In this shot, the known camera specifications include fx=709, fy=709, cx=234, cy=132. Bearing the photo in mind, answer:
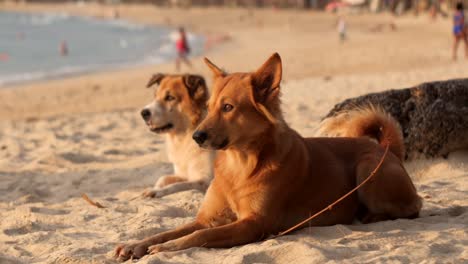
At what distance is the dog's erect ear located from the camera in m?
4.87

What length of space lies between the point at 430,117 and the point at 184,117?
2698 mm

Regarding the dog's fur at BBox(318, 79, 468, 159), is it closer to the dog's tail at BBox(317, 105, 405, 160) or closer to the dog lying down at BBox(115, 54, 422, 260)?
the dog's tail at BBox(317, 105, 405, 160)

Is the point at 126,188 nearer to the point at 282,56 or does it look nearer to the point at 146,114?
the point at 146,114

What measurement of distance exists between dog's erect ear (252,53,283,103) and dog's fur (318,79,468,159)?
2.92 meters

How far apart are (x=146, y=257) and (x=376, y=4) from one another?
219 ft

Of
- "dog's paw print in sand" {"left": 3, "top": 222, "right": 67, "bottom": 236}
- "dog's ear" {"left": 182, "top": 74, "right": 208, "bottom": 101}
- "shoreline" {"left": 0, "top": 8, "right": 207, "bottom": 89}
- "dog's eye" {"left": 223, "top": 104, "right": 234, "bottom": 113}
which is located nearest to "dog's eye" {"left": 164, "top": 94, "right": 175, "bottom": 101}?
"dog's ear" {"left": 182, "top": 74, "right": 208, "bottom": 101}

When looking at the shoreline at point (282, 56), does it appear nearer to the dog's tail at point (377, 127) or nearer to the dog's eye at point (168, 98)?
the dog's eye at point (168, 98)

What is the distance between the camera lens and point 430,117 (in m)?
7.78

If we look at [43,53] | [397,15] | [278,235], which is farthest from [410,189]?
[397,15]

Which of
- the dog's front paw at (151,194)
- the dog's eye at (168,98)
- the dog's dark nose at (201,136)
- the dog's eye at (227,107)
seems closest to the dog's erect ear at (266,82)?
the dog's eye at (227,107)

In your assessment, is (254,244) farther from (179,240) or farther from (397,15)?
(397,15)

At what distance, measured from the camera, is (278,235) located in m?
5.04

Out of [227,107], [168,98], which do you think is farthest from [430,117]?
[227,107]

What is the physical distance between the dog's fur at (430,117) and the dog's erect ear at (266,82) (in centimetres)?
292
